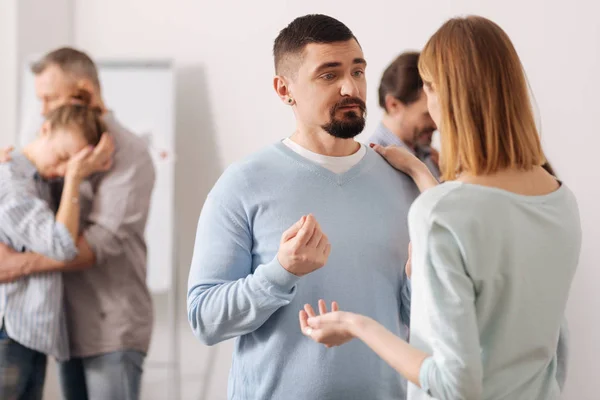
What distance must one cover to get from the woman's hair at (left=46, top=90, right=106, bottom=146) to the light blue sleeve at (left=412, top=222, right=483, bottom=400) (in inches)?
65.3

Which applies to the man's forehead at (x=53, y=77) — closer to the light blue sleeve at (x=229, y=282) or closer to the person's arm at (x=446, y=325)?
the light blue sleeve at (x=229, y=282)

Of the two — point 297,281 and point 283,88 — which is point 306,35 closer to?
point 283,88

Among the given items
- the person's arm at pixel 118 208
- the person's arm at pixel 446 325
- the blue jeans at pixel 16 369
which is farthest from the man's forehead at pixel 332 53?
the blue jeans at pixel 16 369

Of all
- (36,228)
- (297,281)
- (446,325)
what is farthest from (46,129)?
(446,325)

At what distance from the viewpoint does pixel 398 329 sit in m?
1.78

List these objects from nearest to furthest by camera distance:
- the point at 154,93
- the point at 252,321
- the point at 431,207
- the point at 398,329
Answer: the point at 431,207, the point at 252,321, the point at 398,329, the point at 154,93

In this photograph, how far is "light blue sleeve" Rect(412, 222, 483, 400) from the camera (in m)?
1.26

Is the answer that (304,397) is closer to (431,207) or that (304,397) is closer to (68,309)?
(431,207)

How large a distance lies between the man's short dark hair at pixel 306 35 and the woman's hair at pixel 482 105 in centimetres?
50

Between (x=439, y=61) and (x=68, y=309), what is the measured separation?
172 cm

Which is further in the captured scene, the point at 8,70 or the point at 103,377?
the point at 8,70

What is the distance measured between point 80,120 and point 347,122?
3.95 ft

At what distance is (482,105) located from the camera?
1335 mm

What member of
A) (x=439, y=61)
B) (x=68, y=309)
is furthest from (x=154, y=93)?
(x=439, y=61)
